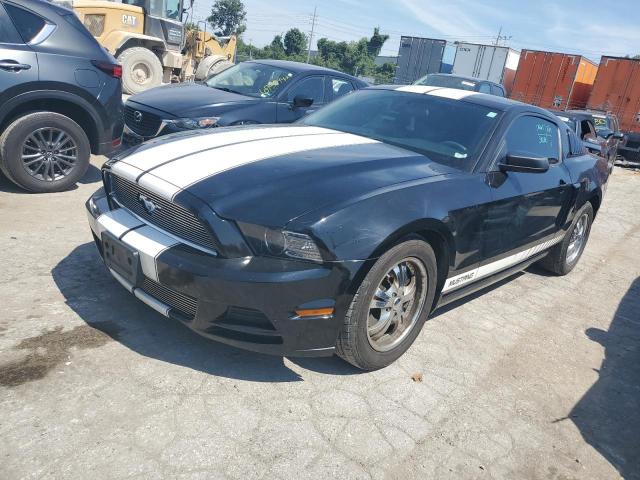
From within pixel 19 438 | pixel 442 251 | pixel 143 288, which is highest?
pixel 442 251

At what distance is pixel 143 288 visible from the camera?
2.77 metres

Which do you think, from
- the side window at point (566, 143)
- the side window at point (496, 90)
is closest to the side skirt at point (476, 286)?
the side window at point (566, 143)

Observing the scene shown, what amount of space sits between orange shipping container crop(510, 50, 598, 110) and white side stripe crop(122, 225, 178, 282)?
22491mm

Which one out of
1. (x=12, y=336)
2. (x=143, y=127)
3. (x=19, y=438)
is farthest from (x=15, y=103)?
(x=19, y=438)

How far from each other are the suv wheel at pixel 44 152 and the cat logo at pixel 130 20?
878 centimetres

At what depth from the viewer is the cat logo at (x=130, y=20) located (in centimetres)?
1265

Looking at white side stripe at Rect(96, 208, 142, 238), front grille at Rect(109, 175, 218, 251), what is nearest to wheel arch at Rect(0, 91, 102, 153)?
front grille at Rect(109, 175, 218, 251)

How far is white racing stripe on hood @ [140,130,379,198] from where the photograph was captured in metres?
2.78

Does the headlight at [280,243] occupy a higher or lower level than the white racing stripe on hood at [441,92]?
lower

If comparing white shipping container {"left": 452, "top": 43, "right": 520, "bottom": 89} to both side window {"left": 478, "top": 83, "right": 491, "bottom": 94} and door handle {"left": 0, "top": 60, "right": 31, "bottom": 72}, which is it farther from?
door handle {"left": 0, "top": 60, "right": 31, "bottom": 72}

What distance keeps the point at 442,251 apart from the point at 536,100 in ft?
74.5

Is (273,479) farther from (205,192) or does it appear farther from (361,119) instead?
(361,119)

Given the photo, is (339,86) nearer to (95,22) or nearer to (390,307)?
(390,307)

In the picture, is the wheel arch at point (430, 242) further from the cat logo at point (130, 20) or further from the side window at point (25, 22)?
the cat logo at point (130, 20)
